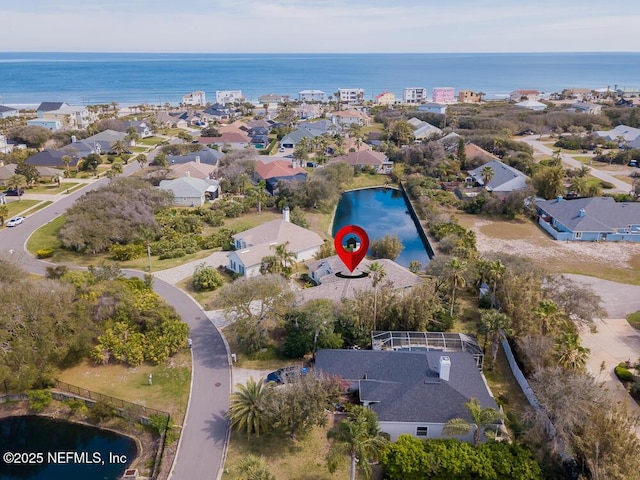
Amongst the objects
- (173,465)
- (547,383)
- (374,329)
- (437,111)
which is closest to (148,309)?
(173,465)

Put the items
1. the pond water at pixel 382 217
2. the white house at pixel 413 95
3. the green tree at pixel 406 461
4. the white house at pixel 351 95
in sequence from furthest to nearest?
A: the white house at pixel 351 95 < the white house at pixel 413 95 < the pond water at pixel 382 217 < the green tree at pixel 406 461

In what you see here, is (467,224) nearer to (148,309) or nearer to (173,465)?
(148,309)

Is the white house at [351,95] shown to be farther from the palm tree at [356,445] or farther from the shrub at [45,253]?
the palm tree at [356,445]

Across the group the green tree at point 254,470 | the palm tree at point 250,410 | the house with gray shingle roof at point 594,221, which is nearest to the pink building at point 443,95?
the house with gray shingle roof at point 594,221

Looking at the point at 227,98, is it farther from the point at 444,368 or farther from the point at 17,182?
the point at 444,368

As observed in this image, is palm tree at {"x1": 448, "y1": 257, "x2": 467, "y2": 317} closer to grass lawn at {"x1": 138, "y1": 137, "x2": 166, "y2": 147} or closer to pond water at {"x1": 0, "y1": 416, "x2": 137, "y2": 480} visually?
pond water at {"x1": 0, "y1": 416, "x2": 137, "y2": 480}

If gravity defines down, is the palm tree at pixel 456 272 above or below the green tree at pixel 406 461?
above

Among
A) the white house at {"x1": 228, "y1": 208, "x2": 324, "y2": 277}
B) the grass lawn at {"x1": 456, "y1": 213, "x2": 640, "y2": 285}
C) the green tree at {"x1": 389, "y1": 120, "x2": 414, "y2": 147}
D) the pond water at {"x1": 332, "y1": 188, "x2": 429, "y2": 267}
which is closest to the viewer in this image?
the white house at {"x1": 228, "y1": 208, "x2": 324, "y2": 277}

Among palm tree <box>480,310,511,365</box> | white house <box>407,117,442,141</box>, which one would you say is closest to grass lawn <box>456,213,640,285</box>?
palm tree <box>480,310,511,365</box>
